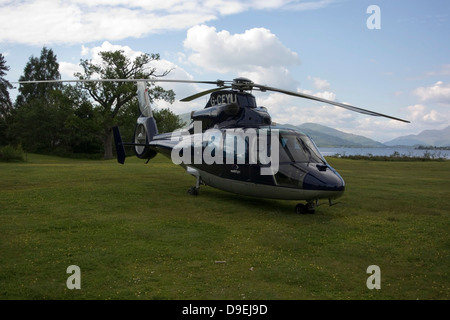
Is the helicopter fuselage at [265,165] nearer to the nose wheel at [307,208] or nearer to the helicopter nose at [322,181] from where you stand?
the helicopter nose at [322,181]

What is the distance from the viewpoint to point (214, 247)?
26.7 ft

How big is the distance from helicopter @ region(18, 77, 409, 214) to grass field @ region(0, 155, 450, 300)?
82 centimetres

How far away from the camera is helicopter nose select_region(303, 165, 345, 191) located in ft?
34.9

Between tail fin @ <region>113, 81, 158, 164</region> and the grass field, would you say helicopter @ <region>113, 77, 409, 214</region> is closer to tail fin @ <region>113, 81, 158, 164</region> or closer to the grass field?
the grass field

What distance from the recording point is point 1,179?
18.0m

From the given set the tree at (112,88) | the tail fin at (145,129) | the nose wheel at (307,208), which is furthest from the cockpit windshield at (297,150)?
the tree at (112,88)

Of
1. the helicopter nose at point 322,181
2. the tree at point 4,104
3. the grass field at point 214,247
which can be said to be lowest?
the grass field at point 214,247

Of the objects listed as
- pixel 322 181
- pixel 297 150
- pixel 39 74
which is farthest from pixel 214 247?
pixel 39 74

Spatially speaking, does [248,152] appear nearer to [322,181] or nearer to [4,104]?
[322,181]

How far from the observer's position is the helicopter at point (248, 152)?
435 inches

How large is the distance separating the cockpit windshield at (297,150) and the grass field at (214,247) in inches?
67.2
